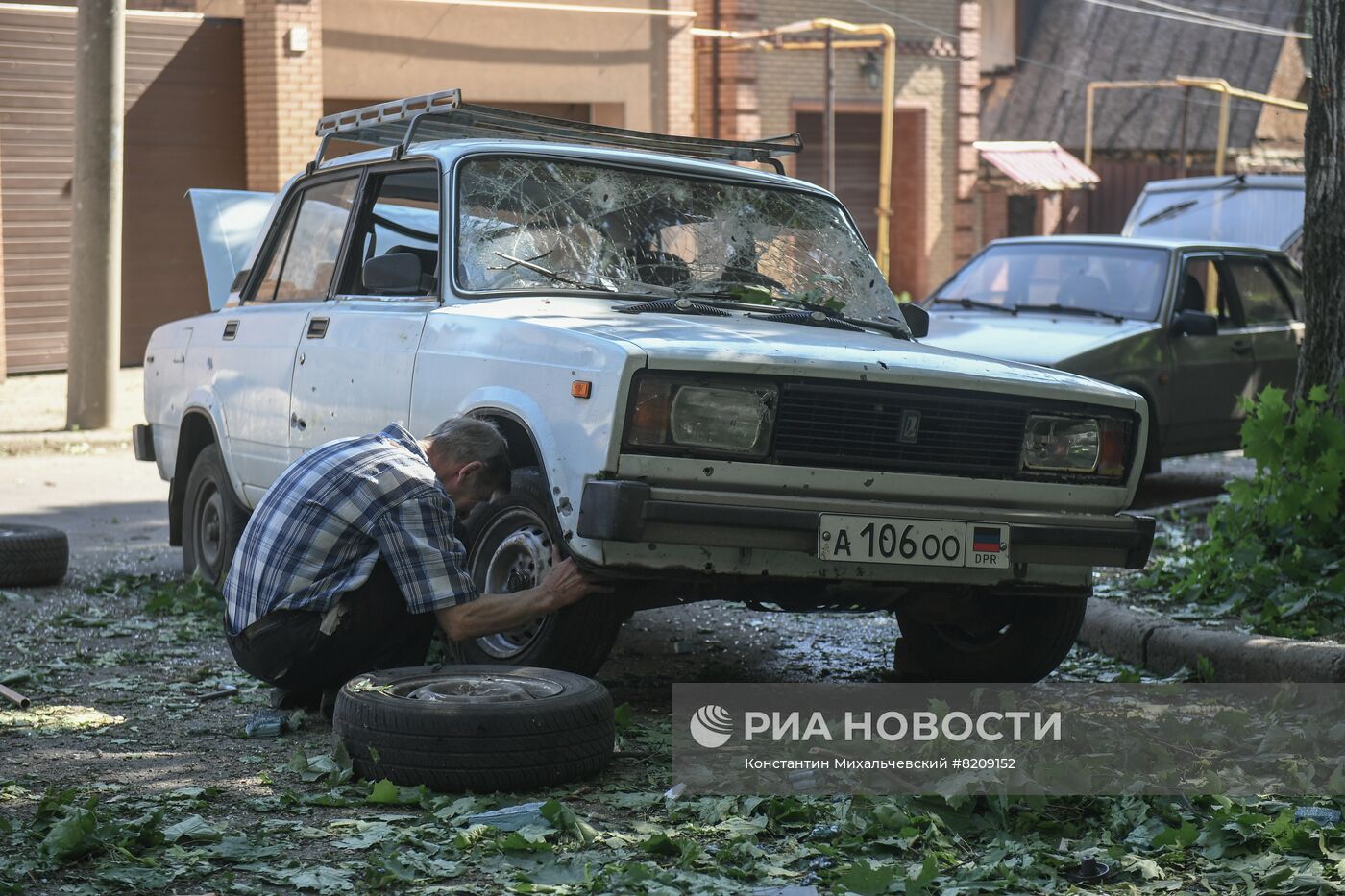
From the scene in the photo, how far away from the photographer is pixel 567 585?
484cm

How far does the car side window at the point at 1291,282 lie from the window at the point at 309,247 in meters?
A: 7.78

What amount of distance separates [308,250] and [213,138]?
11.8 metres

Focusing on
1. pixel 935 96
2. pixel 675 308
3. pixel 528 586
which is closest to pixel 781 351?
pixel 675 308

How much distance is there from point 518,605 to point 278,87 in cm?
1403

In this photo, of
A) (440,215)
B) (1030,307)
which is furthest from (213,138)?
(440,215)

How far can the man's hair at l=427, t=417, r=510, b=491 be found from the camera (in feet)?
16.2

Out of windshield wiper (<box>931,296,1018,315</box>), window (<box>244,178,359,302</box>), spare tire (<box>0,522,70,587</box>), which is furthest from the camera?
windshield wiper (<box>931,296,1018,315</box>)

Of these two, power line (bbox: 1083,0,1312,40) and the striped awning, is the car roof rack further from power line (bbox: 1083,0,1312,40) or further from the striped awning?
power line (bbox: 1083,0,1312,40)

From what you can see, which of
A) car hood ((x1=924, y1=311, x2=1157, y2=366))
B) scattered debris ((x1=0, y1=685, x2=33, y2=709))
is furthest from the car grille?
car hood ((x1=924, y1=311, x2=1157, y2=366))

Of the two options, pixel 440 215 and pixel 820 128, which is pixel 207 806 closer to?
pixel 440 215

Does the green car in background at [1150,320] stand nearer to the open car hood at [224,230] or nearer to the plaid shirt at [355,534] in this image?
the open car hood at [224,230]

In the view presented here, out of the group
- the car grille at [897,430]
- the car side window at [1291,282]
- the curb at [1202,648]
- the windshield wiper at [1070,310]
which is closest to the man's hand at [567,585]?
the car grille at [897,430]

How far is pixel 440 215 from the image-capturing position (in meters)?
5.89

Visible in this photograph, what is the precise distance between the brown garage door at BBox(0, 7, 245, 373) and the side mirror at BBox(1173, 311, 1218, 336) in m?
10.8
